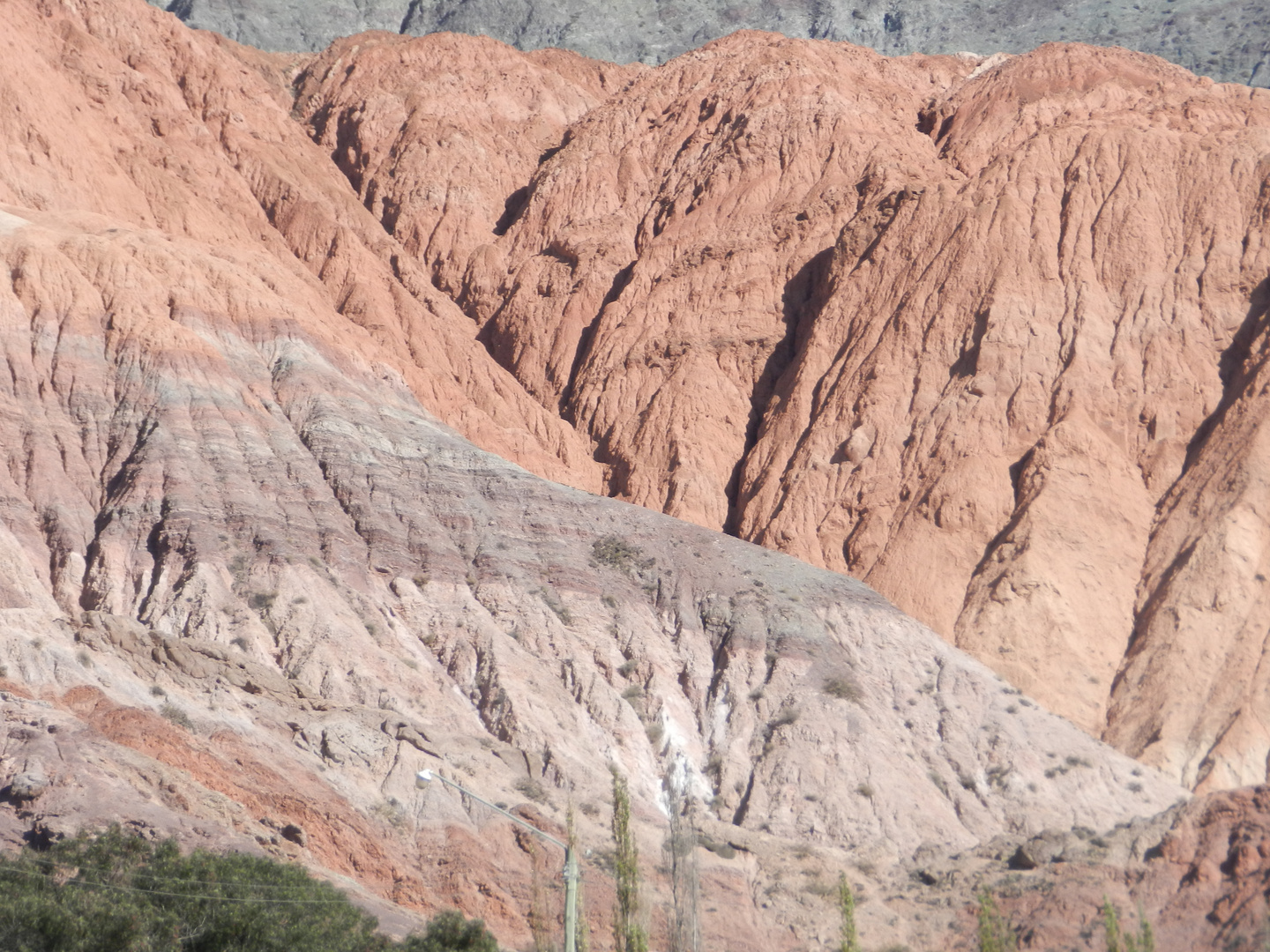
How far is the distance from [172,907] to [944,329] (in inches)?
1671

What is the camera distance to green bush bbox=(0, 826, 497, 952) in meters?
21.9

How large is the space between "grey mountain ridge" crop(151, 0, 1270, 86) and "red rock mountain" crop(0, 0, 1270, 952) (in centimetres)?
3028

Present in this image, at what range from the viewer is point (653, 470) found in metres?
62.6

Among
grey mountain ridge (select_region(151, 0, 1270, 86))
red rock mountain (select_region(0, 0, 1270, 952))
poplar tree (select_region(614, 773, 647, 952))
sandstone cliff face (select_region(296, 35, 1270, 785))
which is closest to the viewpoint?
poplar tree (select_region(614, 773, 647, 952))

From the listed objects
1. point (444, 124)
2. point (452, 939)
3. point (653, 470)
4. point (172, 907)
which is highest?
point (444, 124)

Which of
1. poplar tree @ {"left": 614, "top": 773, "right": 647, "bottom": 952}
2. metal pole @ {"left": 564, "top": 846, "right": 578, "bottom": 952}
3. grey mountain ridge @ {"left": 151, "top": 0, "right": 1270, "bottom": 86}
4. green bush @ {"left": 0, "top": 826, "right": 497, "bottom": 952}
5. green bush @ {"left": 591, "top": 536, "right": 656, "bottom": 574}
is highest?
grey mountain ridge @ {"left": 151, "top": 0, "right": 1270, "bottom": 86}

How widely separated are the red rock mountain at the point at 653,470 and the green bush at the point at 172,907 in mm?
2653

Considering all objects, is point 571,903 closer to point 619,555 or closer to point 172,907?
point 172,907

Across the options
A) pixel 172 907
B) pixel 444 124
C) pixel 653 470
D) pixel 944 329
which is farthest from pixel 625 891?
pixel 444 124

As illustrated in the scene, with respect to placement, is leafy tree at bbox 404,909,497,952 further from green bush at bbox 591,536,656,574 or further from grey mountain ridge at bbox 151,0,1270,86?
grey mountain ridge at bbox 151,0,1270,86

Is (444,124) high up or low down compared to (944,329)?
up

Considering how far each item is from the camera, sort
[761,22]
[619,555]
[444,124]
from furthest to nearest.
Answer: [761,22]
[444,124]
[619,555]

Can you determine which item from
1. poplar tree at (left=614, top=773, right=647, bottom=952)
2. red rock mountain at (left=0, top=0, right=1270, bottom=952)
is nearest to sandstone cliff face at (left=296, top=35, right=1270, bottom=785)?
red rock mountain at (left=0, top=0, right=1270, bottom=952)

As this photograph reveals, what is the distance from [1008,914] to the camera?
1433 inches
